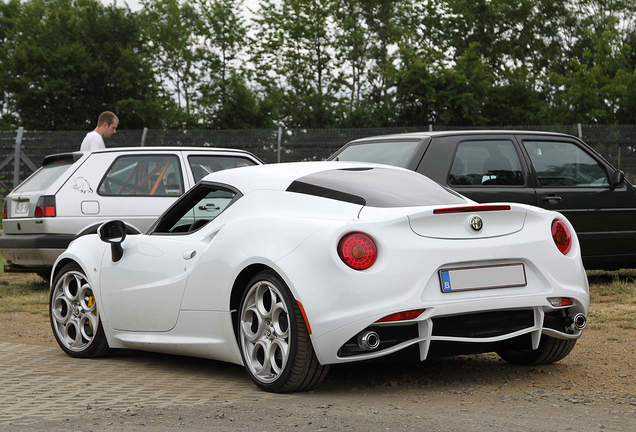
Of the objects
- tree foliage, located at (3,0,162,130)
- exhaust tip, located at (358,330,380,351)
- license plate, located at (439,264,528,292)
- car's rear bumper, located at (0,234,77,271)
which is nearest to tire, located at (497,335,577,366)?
license plate, located at (439,264,528,292)

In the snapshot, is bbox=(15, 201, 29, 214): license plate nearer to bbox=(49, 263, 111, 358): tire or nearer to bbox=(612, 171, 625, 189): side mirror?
bbox=(49, 263, 111, 358): tire

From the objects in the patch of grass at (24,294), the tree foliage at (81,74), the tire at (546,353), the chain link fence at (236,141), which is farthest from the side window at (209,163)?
the tree foliage at (81,74)

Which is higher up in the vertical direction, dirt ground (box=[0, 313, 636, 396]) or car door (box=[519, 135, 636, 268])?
car door (box=[519, 135, 636, 268])

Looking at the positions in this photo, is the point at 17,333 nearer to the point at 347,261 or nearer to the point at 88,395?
the point at 88,395

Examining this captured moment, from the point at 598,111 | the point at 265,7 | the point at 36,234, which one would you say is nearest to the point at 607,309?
the point at 36,234

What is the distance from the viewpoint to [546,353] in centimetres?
503

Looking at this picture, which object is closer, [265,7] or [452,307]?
[452,307]

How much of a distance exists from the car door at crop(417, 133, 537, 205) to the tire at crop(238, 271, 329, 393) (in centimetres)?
325

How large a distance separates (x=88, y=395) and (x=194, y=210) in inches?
55.5

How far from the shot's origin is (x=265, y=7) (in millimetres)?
48500

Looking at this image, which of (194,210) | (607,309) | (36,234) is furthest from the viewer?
(36,234)

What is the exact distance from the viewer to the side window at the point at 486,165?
7738mm

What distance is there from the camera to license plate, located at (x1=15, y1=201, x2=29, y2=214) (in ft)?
29.6

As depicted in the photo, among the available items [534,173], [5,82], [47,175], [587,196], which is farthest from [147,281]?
[5,82]
